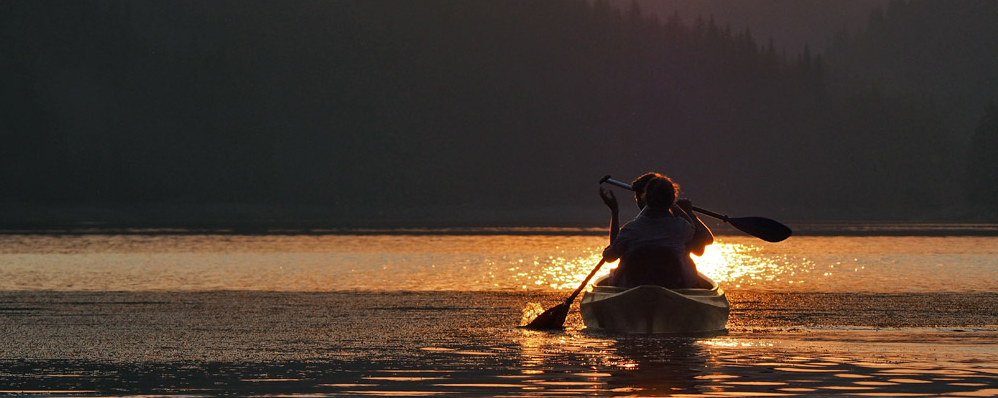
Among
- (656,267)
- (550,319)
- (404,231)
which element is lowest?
(550,319)

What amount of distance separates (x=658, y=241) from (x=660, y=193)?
0.68m

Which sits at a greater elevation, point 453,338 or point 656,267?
point 656,267

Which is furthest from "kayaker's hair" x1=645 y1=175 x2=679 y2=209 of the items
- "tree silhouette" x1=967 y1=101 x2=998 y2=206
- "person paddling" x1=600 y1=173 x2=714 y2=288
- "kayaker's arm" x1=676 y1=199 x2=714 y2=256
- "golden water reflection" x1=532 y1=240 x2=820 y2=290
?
"tree silhouette" x1=967 y1=101 x2=998 y2=206

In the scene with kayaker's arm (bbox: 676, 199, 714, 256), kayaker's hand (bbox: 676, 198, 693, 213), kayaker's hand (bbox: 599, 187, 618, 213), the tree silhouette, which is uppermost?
the tree silhouette

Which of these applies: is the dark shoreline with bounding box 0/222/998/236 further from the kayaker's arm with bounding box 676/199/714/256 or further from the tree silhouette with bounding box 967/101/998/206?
the kayaker's arm with bounding box 676/199/714/256

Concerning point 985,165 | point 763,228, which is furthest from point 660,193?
point 985,165

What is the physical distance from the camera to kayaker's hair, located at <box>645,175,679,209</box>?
20.1 metres

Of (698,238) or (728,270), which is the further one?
(728,270)

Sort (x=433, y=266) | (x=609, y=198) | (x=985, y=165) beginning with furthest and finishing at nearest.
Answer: (x=985, y=165), (x=433, y=266), (x=609, y=198)

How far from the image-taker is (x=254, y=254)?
201ft

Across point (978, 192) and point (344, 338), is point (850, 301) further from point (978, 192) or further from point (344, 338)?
point (978, 192)

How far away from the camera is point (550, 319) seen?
904 inches

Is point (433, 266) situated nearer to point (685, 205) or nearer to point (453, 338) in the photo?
point (453, 338)

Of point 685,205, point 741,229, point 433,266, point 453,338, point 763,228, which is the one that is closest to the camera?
point 685,205
